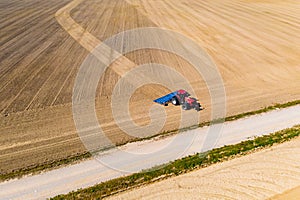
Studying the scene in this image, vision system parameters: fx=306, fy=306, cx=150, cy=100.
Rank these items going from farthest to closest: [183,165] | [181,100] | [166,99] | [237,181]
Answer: [166,99] < [181,100] < [183,165] < [237,181]

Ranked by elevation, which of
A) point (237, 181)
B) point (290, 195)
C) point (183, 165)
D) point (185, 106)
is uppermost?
point (185, 106)

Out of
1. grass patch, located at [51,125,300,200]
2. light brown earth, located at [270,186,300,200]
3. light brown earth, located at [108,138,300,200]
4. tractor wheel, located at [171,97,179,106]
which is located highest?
tractor wheel, located at [171,97,179,106]

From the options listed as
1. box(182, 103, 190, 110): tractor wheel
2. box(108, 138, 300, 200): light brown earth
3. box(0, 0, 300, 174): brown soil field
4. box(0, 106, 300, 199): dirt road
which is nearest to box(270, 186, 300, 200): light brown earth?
box(108, 138, 300, 200): light brown earth

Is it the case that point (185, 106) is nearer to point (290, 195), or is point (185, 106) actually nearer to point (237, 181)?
point (237, 181)

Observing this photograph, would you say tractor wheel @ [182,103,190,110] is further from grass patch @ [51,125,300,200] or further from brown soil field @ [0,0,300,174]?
grass patch @ [51,125,300,200]

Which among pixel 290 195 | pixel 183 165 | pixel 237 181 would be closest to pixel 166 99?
pixel 183 165

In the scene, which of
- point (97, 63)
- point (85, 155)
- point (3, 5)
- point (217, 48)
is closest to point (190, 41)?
point (217, 48)

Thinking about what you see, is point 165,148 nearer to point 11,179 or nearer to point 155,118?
point 155,118
